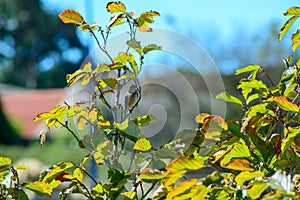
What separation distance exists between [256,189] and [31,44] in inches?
1341

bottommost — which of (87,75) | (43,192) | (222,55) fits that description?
(43,192)

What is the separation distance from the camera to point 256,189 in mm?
707

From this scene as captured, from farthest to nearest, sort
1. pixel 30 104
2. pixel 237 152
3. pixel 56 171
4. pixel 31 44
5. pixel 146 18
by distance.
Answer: pixel 31 44, pixel 30 104, pixel 146 18, pixel 56 171, pixel 237 152

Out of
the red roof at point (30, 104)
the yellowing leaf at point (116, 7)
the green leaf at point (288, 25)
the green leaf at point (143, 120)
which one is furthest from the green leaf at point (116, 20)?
the red roof at point (30, 104)

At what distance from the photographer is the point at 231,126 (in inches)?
36.8

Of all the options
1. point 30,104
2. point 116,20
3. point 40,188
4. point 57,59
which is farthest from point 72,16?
point 57,59

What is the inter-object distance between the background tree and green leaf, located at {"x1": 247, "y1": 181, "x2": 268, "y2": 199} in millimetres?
32470

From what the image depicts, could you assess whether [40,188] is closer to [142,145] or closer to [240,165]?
[142,145]

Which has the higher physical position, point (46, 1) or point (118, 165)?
point (46, 1)

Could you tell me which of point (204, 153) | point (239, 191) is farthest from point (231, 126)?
point (239, 191)

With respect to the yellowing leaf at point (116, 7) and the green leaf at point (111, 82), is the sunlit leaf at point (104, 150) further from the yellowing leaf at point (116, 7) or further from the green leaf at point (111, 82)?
the yellowing leaf at point (116, 7)

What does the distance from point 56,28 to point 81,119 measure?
33847mm

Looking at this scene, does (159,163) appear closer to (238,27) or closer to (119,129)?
(119,129)

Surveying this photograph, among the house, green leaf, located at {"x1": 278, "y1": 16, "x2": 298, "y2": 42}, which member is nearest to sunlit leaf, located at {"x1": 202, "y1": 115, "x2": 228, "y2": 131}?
green leaf, located at {"x1": 278, "y1": 16, "x2": 298, "y2": 42}
